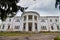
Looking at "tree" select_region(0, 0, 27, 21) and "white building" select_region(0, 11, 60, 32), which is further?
"white building" select_region(0, 11, 60, 32)

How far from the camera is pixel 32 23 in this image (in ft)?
139

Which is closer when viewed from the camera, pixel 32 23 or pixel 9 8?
pixel 9 8

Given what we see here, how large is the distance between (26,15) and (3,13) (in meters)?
28.9

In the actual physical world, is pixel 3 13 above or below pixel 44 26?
above

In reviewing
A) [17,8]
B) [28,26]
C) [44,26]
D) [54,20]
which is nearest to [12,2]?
[17,8]

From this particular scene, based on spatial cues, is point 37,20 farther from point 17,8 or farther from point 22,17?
point 17,8

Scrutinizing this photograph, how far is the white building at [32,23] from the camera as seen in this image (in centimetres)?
4240

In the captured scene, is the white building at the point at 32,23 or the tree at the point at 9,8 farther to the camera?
the white building at the point at 32,23

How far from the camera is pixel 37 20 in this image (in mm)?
43438

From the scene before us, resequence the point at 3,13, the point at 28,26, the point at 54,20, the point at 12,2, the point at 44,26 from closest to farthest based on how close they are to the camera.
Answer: the point at 12,2
the point at 3,13
the point at 28,26
the point at 44,26
the point at 54,20

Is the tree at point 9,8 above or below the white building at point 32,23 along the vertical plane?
above

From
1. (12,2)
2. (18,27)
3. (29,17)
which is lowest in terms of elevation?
(18,27)

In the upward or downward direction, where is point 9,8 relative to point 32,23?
upward

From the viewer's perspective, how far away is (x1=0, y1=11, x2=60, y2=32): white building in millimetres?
42400
